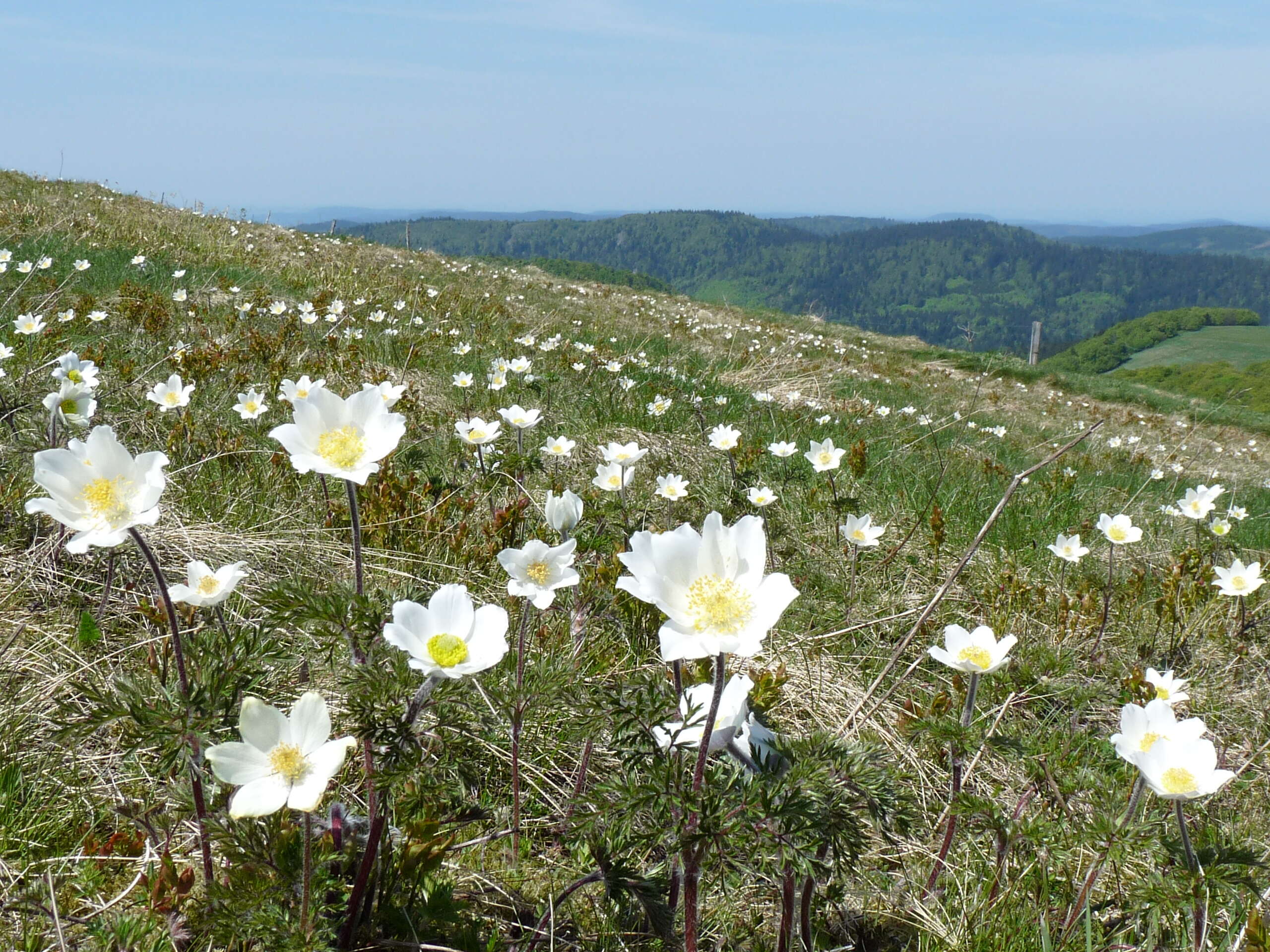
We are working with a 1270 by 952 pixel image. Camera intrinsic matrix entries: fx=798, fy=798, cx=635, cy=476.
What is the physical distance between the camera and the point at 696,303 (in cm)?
3062

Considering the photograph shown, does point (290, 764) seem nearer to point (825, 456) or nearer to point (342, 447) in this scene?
point (342, 447)

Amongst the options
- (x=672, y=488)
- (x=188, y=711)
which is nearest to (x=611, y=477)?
(x=672, y=488)

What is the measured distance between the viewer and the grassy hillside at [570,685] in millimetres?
1603

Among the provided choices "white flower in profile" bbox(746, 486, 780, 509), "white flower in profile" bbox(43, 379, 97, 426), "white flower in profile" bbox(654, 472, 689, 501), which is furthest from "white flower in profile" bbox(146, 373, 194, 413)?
"white flower in profile" bbox(746, 486, 780, 509)

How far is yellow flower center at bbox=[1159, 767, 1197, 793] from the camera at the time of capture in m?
1.75

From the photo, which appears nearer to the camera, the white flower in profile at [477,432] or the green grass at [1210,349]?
the white flower in profile at [477,432]

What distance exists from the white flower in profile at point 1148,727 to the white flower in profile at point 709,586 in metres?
1.13

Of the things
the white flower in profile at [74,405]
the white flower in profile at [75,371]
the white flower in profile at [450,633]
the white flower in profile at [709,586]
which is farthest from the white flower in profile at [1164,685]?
the white flower in profile at [75,371]

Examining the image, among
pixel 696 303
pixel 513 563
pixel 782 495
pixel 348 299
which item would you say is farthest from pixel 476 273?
pixel 513 563

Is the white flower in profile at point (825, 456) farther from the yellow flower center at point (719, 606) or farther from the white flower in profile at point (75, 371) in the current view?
the white flower in profile at point (75, 371)

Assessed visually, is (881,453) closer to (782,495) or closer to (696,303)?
(782,495)

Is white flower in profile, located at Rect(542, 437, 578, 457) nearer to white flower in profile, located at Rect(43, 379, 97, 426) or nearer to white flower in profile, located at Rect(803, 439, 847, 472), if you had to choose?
white flower in profile, located at Rect(803, 439, 847, 472)

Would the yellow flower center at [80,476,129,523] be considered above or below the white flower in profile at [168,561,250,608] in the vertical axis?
above

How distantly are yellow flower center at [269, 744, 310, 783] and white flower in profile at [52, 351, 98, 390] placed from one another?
9.01 ft
